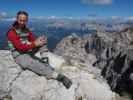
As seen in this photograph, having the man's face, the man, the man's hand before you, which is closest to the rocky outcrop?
the man

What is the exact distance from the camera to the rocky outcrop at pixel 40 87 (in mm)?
18031

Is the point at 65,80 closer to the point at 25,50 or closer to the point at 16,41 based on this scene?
the point at 25,50

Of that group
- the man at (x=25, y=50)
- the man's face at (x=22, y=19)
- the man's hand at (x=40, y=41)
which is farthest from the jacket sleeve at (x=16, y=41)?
the man's face at (x=22, y=19)

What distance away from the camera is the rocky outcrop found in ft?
59.2

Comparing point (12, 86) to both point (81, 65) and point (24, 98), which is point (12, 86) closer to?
point (24, 98)

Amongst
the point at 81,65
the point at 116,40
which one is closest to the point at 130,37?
the point at 116,40

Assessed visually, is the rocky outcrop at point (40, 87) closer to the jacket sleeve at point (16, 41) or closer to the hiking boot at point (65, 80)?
the hiking boot at point (65, 80)

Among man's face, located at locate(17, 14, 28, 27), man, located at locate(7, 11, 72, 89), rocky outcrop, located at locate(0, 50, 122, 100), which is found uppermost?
man's face, located at locate(17, 14, 28, 27)

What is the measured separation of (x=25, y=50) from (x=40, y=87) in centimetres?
281

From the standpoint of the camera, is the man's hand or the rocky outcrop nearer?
the rocky outcrop

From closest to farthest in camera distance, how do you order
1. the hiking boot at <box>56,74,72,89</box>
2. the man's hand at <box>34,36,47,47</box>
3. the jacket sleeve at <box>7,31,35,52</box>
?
the hiking boot at <box>56,74,72,89</box> < the jacket sleeve at <box>7,31,35,52</box> < the man's hand at <box>34,36,47,47</box>

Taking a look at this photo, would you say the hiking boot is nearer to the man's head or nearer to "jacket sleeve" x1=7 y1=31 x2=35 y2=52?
"jacket sleeve" x1=7 y1=31 x2=35 y2=52

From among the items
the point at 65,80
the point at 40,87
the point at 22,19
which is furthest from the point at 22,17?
the point at 65,80

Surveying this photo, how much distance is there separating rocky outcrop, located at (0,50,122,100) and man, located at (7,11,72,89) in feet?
1.30
